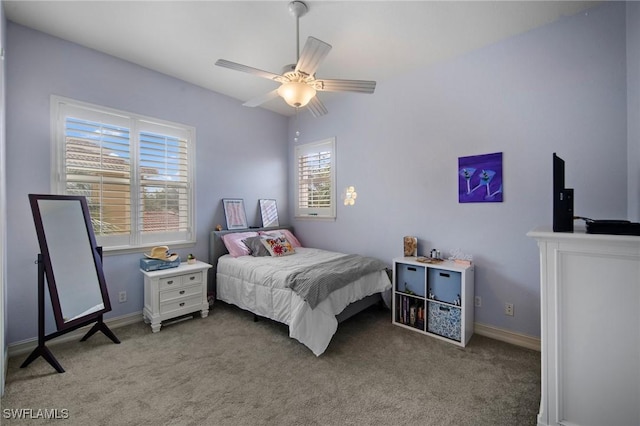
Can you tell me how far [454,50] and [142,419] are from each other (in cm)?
392

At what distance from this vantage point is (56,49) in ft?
8.30

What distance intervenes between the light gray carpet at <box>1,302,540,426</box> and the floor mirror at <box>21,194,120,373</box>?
0.86 feet

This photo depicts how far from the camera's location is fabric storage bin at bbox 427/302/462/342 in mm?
2545

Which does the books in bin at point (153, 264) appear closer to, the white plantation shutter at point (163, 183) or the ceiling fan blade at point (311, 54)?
the white plantation shutter at point (163, 183)

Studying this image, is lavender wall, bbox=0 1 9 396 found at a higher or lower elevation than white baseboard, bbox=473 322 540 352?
higher

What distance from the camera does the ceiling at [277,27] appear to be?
2139 mm

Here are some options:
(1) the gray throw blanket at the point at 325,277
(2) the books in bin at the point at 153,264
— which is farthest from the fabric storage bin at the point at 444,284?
(2) the books in bin at the point at 153,264

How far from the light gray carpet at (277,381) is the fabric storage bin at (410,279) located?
44cm

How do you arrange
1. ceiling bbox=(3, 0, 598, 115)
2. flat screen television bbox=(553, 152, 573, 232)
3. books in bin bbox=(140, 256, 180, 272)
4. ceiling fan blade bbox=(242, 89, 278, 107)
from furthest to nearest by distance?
books in bin bbox=(140, 256, 180, 272) → ceiling fan blade bbox=(242, 89, 278, 107) → ceiling bbox=(3, 0, 598, 115) → flat screen television bbox=(553, 152, 573, 232)

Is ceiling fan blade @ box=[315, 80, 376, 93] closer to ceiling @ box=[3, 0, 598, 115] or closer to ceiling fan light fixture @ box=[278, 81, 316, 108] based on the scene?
ceiling fan light fixture @ box=[278, 81, 316, 108]

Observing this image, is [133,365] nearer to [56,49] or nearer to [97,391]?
[97,391]

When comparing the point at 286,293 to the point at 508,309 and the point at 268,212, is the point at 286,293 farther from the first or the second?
the point at 508,309

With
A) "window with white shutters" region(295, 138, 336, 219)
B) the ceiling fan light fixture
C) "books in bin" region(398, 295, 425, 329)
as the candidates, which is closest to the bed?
"books in bin" region(398, 295, 425, 329)

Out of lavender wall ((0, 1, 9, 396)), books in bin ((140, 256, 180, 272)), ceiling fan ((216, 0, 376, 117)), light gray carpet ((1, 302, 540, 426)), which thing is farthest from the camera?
books in bin ((140, 256, 180, 272))
